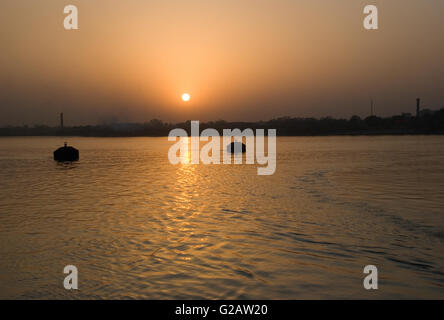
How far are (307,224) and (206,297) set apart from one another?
727cm

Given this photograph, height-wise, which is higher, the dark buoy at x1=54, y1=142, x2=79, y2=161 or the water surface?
the dark buoy at x1=54, y1=142, x2=79, y2=161

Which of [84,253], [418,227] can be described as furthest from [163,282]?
[418,227]

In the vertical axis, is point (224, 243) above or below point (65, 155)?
below

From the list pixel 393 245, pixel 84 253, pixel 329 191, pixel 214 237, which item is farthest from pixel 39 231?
pixel 329 191

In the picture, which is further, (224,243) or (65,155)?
(65,155)

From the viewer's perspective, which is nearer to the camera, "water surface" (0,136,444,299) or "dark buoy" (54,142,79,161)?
"water surface" (0,136,444,299)

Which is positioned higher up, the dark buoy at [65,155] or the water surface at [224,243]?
the dark buoy at [65,155]

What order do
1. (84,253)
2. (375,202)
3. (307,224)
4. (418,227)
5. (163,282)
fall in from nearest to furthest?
(163,282), (84,253), (418,227), (307,224), (375,202)

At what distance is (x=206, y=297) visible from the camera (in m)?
8.09

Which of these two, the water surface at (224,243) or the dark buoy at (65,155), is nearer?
the water surface at (224,243)
